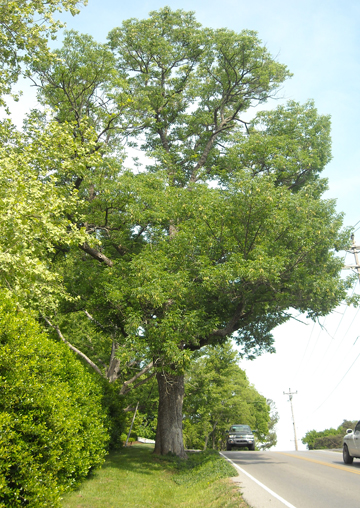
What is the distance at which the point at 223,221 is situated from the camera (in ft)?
51.0

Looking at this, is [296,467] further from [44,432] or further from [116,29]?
[116,29]

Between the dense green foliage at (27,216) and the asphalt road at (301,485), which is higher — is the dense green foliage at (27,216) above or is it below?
above

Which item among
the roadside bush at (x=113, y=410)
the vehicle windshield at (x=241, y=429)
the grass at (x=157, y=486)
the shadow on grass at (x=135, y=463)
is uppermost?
the vehicle windshield at (x=241, y=429)

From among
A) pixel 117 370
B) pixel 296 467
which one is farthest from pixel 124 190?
pixel 117 370

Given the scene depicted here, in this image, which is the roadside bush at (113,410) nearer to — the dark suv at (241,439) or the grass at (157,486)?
the grass at (157,486)

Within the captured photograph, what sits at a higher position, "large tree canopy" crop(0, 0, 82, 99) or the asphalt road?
"large tree canopy" crop(0, 0, 82, 99)

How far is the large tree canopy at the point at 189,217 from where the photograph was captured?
46.2ft

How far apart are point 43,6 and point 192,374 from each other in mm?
33348

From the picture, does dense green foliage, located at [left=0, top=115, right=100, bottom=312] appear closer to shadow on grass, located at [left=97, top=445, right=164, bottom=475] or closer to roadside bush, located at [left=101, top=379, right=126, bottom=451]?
roadside bush, located at [left=101, top=379, right=126, bottom=451]

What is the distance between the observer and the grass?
9062 millimetres

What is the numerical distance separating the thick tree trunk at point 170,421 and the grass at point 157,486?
1.14 metres

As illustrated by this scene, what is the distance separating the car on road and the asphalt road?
0.30 meters

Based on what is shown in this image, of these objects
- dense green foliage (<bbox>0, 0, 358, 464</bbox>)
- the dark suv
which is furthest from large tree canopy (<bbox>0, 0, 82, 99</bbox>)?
the dark suv

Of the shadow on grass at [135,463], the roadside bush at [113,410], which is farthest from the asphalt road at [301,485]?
the roadside bush at [113,410]
